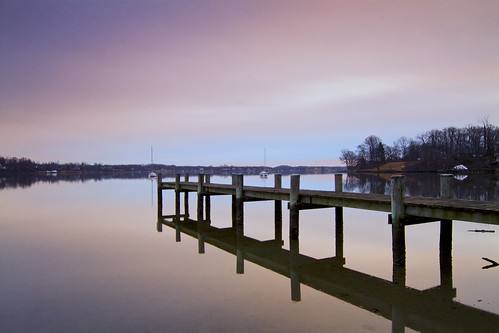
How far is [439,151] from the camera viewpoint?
114250 mm

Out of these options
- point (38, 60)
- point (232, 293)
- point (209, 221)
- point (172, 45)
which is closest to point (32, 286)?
point (232, 293)

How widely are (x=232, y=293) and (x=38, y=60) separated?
28.1 meters

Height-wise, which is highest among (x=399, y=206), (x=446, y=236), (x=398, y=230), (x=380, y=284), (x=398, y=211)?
(x=399, y=206)

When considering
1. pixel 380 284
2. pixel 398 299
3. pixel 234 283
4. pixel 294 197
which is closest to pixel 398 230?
pixel 380 284

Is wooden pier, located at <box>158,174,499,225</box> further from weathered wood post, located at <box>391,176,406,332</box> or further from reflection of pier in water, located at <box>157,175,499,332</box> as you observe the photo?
reflection of pier in water, located at <box>157,175,499,332</box>

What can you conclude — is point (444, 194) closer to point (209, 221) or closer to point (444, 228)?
point (444, 228)

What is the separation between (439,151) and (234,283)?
4778 inches

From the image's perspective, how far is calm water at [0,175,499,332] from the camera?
733 centimetres

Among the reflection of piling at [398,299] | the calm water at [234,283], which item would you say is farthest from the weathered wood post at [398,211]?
the calm water at [234,283]

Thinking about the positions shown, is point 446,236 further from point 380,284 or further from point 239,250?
point 239,250

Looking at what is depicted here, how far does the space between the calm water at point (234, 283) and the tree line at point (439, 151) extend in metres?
84.2

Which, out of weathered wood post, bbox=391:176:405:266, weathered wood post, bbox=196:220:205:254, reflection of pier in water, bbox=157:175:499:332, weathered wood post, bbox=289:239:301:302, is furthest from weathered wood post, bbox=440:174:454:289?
weathered wood post, bbox=196:220:205:254

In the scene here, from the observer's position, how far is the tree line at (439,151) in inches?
3748

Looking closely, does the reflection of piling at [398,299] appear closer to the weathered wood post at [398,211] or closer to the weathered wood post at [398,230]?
the weathered wood post at [398,230]
